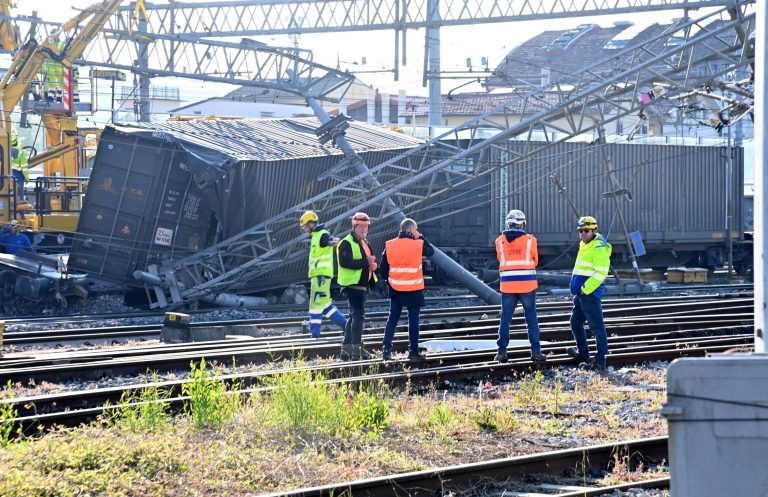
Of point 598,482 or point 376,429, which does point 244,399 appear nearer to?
point 376,429

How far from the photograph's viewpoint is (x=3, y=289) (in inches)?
835

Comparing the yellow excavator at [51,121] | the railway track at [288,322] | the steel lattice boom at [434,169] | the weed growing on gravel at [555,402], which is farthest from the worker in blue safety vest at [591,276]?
the yellow excavator at [51,121]

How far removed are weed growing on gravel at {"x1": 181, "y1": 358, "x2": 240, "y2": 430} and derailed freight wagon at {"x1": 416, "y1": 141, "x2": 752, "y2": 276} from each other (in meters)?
16.9

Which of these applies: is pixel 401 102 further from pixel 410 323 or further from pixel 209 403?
pixel 209 403

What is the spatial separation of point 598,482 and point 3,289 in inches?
664

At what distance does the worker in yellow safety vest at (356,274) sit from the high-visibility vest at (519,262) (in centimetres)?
155

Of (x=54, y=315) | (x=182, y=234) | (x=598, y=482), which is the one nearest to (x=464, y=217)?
(x=182, y=234)

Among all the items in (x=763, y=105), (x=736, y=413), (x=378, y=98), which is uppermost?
(x=378, y=98)

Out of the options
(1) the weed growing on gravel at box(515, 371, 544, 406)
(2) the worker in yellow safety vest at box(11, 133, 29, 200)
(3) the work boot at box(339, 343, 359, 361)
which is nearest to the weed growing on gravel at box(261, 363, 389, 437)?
(1) the weed growing on gravel at box(515, 371, 544, 406)

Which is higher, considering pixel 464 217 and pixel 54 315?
pixel 464 217

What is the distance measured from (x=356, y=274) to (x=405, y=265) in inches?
23.4

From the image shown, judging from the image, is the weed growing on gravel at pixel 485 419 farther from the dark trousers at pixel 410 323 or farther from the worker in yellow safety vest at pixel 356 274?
the worker in yellow safety vest at pixel 356 274

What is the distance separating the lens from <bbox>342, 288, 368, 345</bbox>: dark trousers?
1209 cm

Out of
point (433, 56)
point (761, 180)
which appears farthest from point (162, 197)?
point (433, 56)
